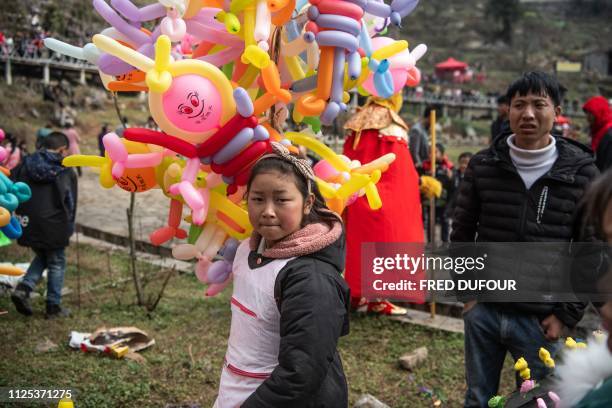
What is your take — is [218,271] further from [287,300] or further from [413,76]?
[413,76]

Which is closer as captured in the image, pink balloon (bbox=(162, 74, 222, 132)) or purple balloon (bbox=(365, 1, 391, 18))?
pink balloon (bbox=(162, 74, 222, 132))

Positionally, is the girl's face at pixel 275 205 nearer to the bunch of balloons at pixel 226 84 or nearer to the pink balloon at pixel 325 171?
the bunch of balloons at pixel 226 84

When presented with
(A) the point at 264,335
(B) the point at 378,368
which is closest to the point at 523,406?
(A) the point at 264,335

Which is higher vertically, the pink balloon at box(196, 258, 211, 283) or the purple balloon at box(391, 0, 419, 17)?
the purple balloon at box(391, 0, 419, 17)

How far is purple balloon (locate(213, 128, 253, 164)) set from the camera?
1.90 metres

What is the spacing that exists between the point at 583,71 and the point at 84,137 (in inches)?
1755

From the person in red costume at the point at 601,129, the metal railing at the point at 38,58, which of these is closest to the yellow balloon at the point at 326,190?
the person in red costume at the point at 601,129

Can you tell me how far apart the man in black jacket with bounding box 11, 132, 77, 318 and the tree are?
6656 centimetres

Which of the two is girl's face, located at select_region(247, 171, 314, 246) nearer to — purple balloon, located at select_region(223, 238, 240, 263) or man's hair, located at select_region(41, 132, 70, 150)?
purple balloon, located at select_region(223, 238, 240, 263)

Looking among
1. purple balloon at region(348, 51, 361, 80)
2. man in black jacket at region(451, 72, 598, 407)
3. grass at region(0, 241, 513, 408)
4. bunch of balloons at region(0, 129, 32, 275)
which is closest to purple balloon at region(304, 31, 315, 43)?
purple balloon at region(348, 51, 361, 80)

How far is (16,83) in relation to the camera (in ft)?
85.2

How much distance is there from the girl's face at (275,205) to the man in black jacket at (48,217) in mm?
3396

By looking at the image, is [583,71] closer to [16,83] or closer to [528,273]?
[16,83]

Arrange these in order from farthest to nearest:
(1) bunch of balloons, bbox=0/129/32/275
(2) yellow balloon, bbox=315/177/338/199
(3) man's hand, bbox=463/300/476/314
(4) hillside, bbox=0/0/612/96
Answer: (4) hillside, bbox=0/0/612/96 → (1) bunch of balloons, bbox=0/129/32/275 → (3) man's hand, bbox=463/300/476/314 → (2) yellow balloon, bbox=315/177/338/199
